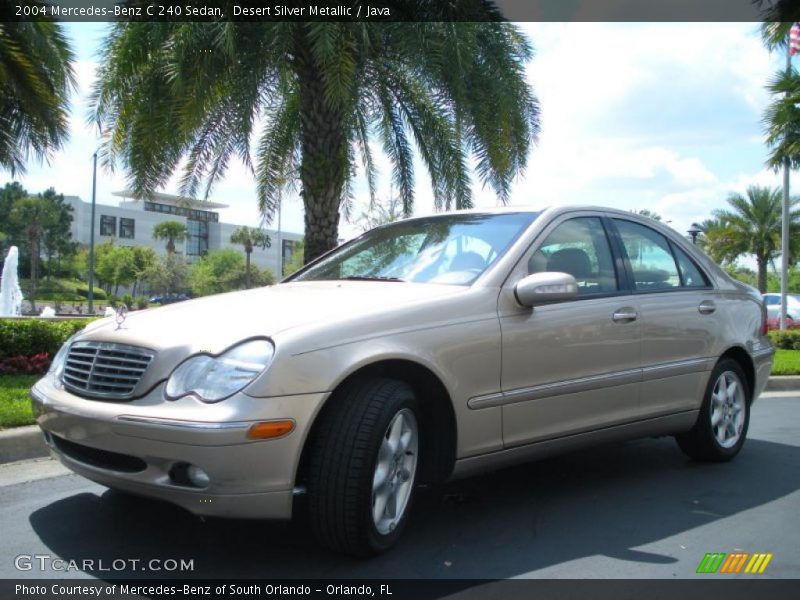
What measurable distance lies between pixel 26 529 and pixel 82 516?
26 centimetres

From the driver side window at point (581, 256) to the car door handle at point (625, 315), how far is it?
14cm

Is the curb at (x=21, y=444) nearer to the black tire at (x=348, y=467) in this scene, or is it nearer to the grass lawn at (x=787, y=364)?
the black tire at (x=348, y=467)

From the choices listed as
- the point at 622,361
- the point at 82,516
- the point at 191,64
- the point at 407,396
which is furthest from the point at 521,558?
the point at 191,64

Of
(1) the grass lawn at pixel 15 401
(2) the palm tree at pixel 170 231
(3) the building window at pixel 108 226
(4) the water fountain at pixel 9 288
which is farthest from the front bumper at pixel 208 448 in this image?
(3) the building window at pixel 108 226

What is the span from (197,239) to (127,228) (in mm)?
15276

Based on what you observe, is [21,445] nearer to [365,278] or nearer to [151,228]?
[365,278]

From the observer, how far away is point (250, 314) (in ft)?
11.5

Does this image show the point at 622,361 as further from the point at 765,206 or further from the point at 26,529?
the point at 765,206

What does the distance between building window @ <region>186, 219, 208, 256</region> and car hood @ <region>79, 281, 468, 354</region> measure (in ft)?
378

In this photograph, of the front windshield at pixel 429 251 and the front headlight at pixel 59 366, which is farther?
the front windshield at pixel 429 251

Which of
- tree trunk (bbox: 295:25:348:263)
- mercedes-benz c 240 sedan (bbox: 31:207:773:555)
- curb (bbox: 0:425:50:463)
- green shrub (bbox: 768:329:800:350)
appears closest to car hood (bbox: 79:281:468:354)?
mercedes-benz c 240 sedan (bbox: 31:207:773:555)

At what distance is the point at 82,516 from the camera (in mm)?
3986

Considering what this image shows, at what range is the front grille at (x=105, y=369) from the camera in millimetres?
3299

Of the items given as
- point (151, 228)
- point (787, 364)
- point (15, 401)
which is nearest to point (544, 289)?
point (15, 401)
